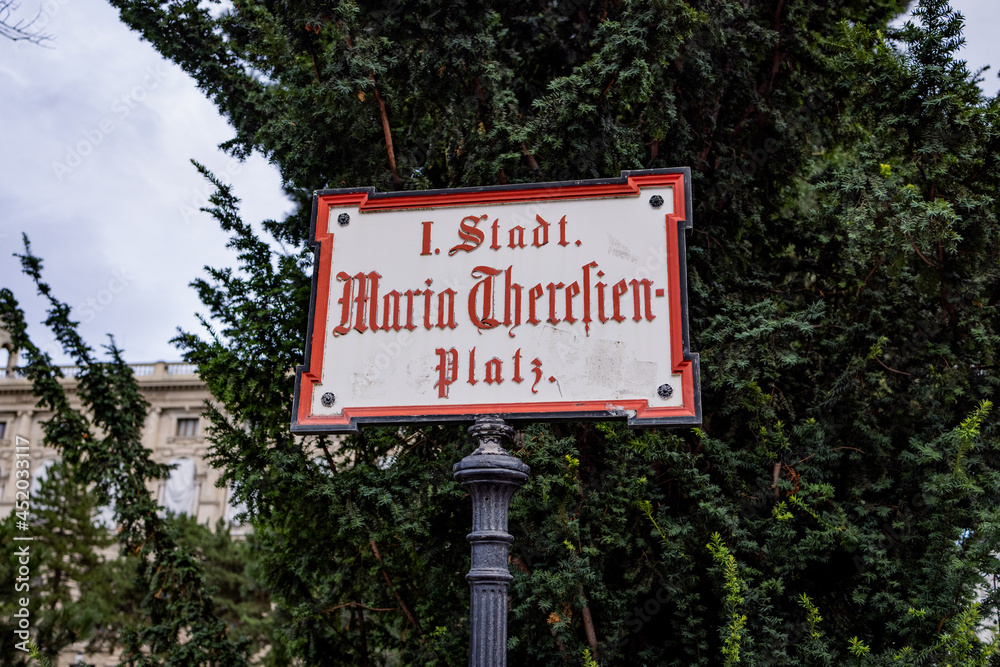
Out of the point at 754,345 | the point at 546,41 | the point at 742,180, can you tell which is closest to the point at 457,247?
the point at 754,345

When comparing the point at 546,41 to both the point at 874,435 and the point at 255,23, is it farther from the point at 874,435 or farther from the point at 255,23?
the point at 874,435

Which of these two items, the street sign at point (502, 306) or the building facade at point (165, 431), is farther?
the building facade at point (165, 431)

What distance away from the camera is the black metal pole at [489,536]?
365 centimetres

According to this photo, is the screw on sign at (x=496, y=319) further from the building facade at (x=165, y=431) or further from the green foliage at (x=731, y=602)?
the building facade at (x=165, y=431)

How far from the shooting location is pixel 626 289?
159 inches

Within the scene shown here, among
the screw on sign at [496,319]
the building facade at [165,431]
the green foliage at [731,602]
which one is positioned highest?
the building facade at [165,431]

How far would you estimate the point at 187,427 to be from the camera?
138 feet

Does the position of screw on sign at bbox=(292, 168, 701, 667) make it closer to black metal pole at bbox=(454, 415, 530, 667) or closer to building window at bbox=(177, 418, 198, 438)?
black metal pole at bbox=(454, 415, 530, 667)

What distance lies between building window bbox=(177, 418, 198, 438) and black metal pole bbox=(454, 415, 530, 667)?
4114 cm

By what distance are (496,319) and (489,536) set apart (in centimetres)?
104

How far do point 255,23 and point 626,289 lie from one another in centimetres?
650

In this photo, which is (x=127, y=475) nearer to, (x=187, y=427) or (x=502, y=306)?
(x=502, y=306)

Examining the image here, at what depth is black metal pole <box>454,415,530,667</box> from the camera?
3650 mm

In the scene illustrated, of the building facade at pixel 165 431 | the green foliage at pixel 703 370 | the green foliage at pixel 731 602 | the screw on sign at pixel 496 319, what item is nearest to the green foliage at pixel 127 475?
the green foliage at pixel 703 370
